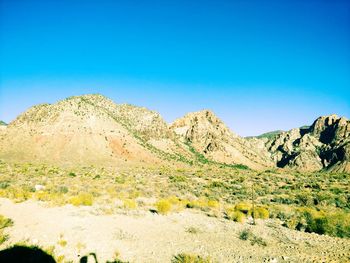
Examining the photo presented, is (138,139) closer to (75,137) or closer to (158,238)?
(75,137)

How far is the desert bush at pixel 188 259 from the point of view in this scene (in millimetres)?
10402

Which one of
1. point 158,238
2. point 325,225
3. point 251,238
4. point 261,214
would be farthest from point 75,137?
point 325,225

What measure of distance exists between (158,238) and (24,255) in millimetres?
5545

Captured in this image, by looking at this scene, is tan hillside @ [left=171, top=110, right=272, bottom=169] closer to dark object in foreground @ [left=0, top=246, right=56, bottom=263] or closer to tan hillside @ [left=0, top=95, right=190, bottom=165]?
tan hillside @ [left=0, top=95, right=190, bottom=165]

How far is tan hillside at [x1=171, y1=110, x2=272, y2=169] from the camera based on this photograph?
13088cm

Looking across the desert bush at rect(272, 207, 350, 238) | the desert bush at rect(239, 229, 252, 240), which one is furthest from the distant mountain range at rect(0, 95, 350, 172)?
the desert bush at rect(239, 229, 252, 240)

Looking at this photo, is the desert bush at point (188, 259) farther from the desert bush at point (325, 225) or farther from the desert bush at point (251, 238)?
the desert bush at point (325, 225)

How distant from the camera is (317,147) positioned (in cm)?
16262

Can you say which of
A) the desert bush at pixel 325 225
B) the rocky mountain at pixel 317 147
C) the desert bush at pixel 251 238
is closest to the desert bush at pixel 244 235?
the desert bush at pixel 251 238

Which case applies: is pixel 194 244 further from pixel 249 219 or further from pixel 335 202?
pixel 335 202

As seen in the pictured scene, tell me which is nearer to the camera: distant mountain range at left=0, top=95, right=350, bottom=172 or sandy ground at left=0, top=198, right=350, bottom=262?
sandy ground at left=0, top=198, right=350, bottom=262

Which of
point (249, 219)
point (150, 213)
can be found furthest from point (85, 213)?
point (249, 219)

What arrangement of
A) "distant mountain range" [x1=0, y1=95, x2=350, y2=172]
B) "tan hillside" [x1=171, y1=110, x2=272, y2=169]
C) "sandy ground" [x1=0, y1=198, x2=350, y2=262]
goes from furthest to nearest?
"tan hillside" [x1=171, y1=110, x2=272, y2=169] < "distant mountain range" [x1=0, y1=95, x2=350, y2=172] < "sandy ground" [x1=0, y1=198, x2=350, y2=262]

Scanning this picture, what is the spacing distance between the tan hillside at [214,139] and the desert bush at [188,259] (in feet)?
377
